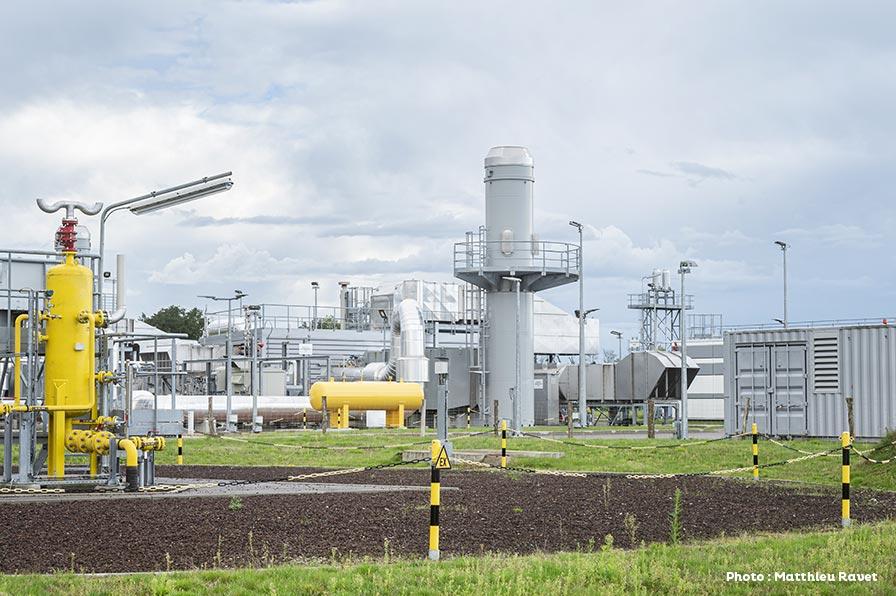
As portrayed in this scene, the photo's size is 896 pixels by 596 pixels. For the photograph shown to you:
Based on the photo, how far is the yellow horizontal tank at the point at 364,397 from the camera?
A: 58969mm

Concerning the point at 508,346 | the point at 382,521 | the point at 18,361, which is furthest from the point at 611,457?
the point at 508,346

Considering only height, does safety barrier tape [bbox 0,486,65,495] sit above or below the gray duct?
below

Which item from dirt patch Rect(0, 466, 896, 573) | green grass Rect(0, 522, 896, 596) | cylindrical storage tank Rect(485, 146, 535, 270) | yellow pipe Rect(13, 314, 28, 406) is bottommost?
dirt patch Rect(0, 466, 896, 573)

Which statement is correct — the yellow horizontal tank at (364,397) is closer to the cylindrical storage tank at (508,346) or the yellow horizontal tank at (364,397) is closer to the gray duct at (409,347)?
the gray duct at (409,347)

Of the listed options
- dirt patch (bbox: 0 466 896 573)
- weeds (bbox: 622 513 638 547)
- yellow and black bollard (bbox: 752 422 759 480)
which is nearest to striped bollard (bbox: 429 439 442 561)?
dirt patch (bbox: 0 466 896 573)

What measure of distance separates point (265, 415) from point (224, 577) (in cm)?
4817

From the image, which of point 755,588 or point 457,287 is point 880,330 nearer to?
point 755,588

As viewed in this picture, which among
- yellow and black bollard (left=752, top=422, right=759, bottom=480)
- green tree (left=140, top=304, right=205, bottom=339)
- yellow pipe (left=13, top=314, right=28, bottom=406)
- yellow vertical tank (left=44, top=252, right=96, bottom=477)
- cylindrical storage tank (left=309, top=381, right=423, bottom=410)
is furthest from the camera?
green tree (left=140, top=304, right=205, bottom=339)

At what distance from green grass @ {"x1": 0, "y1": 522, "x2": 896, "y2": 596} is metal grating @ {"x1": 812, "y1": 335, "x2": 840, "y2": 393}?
2677cm

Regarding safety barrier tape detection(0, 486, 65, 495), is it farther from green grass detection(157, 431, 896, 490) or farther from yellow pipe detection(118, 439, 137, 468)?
green grass detection(157, 431, 896, 490)

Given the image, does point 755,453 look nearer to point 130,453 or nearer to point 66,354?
point 130,453

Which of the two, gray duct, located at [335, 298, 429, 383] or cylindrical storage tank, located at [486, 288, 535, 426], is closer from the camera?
cylindrical storage tank, located at [486, 288, 535, 426]

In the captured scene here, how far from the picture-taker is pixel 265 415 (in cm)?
5916

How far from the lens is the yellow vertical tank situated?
23734 mm
